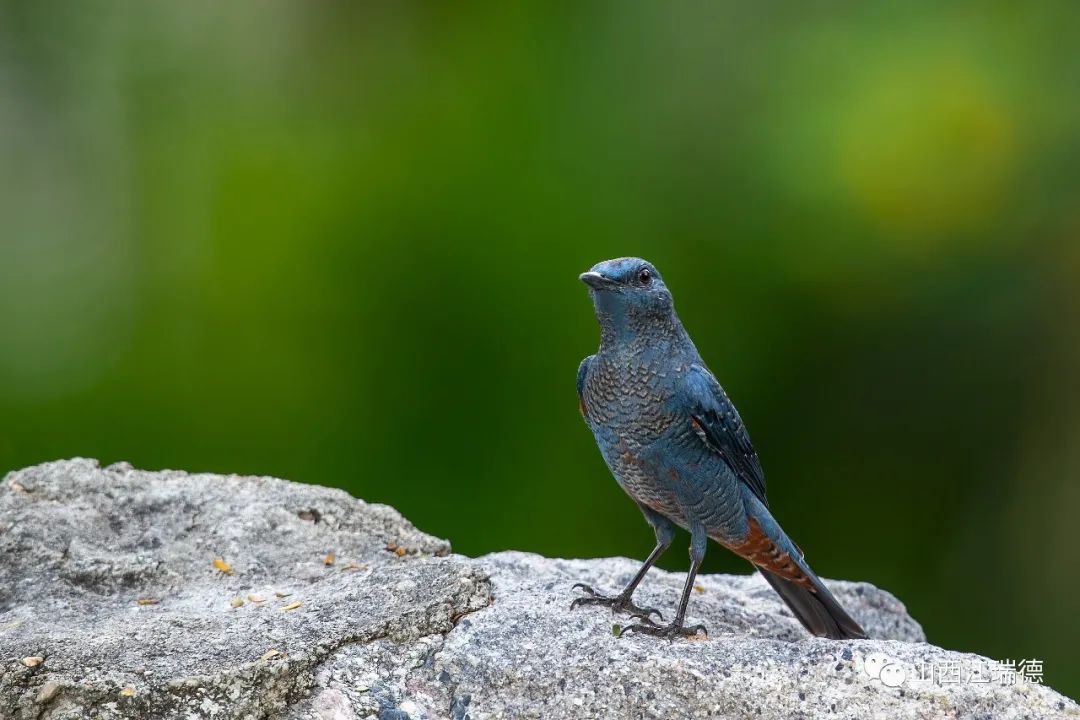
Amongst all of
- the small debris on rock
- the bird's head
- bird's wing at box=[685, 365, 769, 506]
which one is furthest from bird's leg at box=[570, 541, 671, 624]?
the small debris on rock

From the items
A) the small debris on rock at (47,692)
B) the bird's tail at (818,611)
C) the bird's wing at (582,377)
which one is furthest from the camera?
the bird's tail at (818,611)

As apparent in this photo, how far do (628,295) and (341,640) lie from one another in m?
1.20

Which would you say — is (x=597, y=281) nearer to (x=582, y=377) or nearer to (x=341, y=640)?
(x=582, y=377)

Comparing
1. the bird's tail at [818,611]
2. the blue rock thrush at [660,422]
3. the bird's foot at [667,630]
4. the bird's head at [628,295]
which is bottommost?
the bird's tail at [818,611]

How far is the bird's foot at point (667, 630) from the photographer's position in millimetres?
3303

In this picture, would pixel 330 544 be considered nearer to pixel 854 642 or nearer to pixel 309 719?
pixel 309 719

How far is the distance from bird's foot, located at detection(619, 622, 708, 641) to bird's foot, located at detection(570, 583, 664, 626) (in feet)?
0.22

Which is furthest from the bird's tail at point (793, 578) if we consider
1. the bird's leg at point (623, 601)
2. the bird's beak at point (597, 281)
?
the bird's beak at point (597, 281)

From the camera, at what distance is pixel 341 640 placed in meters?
3.07

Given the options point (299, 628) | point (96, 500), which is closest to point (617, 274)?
point (299, 628)

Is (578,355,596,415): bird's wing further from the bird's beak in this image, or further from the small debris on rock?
the small debris on rock

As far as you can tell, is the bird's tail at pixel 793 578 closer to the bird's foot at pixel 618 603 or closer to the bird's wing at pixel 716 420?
the bird's wing at pixel 716 420

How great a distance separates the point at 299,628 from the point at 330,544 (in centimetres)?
74

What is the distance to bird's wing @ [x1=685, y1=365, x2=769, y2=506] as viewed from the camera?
3.47 m
